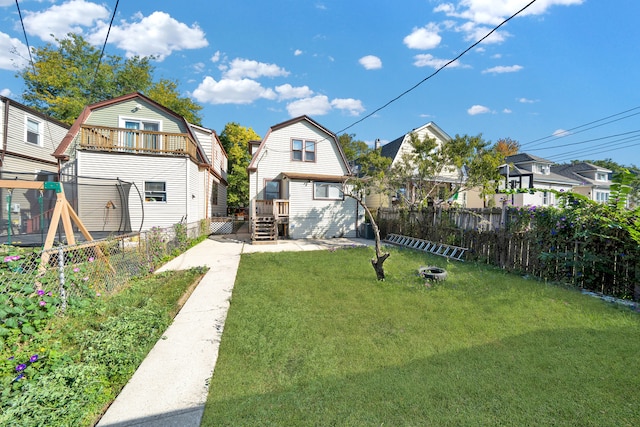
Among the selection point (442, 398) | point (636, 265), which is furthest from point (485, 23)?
point (442, 398)

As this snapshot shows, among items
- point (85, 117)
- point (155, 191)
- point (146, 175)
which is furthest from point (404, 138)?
point (85, 117)

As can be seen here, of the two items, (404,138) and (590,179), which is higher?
(404,138)

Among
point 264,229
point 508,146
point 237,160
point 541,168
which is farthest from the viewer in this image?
point 508,146

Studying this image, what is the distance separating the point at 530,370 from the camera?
276 cm

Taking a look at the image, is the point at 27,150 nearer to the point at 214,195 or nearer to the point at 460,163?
the point at 214,195

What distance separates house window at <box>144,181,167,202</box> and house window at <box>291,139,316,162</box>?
21.4ft

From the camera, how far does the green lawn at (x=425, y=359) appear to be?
2203mm

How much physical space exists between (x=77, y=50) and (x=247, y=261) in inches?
1289

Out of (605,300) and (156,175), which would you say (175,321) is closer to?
(605,300)

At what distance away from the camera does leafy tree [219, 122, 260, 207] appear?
23141 mm

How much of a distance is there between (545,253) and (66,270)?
29.8 feet

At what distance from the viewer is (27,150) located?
13.6 m

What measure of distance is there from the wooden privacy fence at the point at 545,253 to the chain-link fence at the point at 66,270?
892cm

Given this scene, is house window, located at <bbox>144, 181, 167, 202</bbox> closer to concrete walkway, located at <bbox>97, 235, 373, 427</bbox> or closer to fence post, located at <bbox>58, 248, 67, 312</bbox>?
concrete walkway, located at <bbox>97, 235, 373, 427</bbox>
